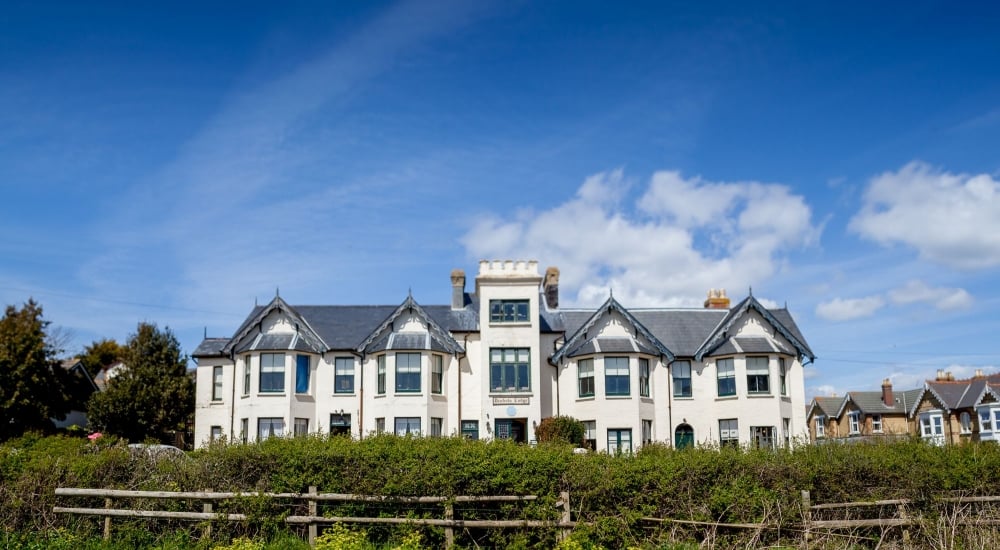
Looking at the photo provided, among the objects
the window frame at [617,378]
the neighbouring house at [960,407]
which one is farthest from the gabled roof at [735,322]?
the neighbouring house at [960,407]

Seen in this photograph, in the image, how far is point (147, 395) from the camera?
1746 inches

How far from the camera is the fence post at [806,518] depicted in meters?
17.2

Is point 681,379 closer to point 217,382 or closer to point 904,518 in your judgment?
point 904,518

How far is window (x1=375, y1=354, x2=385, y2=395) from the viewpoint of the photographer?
3756 cm

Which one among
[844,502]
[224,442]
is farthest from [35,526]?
[844,502]

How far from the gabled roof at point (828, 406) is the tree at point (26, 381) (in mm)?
58431

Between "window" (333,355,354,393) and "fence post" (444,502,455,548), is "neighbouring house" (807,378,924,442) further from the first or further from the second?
"fence post" (444,502,455,548)

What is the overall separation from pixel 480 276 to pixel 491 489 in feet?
71.1

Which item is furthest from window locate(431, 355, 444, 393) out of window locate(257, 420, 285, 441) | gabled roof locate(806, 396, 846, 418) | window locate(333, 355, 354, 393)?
gabled roof locate(806, 396, 846, 418)

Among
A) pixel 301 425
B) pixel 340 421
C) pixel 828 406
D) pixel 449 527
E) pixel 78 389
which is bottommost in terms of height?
pixel 449 527

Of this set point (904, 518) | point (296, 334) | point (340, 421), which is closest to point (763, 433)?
point (340, 421)

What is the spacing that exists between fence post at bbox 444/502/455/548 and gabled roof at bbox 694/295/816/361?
2358 centimetres

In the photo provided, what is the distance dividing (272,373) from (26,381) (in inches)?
481

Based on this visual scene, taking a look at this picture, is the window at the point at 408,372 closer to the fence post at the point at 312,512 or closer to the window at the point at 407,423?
the window at the point at 407,423
